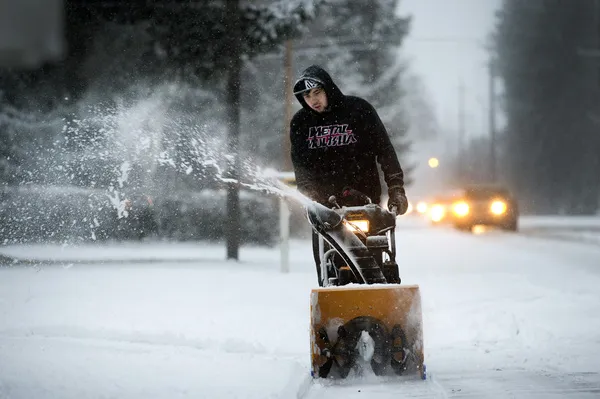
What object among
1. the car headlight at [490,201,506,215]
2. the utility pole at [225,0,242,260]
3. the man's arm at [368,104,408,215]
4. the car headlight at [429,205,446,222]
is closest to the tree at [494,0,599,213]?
the car headlight at [429,205,446,222]

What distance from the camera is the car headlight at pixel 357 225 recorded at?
4938 millimetres

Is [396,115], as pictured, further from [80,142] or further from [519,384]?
[519,384]

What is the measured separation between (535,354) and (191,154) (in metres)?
6.27

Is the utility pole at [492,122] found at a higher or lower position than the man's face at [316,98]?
higher

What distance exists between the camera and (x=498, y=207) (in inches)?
945

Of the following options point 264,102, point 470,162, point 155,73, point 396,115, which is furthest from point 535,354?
point 470,162

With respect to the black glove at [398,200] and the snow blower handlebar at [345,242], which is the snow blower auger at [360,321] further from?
the black glove at [398,200]

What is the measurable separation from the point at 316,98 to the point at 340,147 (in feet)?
1.31

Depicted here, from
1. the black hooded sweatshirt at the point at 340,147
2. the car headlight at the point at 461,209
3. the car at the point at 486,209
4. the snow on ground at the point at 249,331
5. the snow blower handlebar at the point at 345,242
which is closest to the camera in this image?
the snow on ground at the point at 249,331

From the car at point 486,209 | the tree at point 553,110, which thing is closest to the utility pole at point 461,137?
the tree at point 553,110

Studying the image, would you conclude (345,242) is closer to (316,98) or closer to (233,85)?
(316,98)

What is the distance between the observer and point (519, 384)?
15.5 ft

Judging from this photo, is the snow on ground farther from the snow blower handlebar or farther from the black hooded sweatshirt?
the black hooded sweatshirt

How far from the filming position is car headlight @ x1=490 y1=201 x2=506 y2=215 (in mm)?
23931
